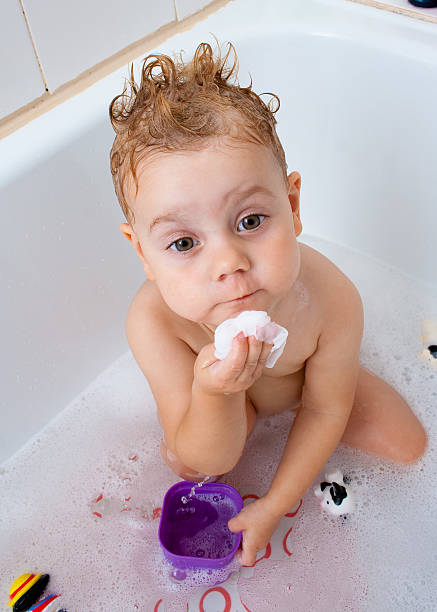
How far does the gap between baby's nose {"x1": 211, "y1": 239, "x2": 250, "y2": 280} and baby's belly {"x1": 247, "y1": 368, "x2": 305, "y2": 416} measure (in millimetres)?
362

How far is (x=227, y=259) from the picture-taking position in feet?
2.13

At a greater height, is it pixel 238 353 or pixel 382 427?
pixel 238 353

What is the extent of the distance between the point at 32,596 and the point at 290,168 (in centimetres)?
97

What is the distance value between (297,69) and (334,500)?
821 millimetres

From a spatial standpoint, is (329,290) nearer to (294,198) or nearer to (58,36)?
(294,198)

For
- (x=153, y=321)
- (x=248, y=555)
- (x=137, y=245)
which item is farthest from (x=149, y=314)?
(x=248, y=555)

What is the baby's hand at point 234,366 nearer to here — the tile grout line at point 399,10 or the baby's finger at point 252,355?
the baby's finger at point 252,355

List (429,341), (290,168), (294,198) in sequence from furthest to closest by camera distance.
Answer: (290,168) → (429,341) → (294,198)

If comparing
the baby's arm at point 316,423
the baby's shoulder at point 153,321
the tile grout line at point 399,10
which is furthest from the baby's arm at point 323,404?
the tile grout line at point 399,10

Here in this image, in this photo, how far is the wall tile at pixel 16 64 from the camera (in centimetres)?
93

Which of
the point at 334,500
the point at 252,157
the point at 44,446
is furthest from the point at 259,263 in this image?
the point at 44,446

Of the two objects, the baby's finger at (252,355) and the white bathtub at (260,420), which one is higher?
the baby's finger at (252,355)

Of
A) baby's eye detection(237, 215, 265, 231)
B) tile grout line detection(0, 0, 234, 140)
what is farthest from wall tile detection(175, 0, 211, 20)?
baby's eye detection(237, 215, 265, 231)

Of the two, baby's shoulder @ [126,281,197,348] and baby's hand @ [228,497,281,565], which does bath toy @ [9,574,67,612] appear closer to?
baby's hand @ [228,497,281,565]
